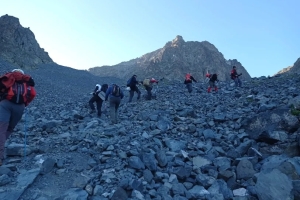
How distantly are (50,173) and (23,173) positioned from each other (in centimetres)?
57

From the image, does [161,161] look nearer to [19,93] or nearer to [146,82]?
[19,93]

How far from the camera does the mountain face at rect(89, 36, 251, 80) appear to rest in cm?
7400

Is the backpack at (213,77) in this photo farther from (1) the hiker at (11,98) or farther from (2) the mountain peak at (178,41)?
(2) the mountain peak at (178,41)

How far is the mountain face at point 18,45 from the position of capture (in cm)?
5311

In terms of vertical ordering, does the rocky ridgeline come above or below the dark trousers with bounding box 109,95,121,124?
below

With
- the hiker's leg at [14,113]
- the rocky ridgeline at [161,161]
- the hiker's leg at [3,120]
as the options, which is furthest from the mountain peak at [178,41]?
the hiker's leg at [3,120]

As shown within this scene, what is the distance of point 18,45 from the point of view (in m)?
57.8

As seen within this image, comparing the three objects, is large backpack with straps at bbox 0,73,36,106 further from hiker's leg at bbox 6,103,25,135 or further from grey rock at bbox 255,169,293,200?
grey rock at bbox 255,169,293,200

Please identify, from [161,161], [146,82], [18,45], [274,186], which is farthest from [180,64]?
[274,186]

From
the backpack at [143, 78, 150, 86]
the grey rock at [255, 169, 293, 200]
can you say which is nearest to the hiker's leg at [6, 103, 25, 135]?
the grey rock at [255, 169, 293, 200]

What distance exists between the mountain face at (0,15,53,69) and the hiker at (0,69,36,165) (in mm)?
48722

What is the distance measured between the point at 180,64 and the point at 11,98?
72095mm

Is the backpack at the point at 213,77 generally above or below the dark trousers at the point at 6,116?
above

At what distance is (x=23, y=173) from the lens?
611cm
